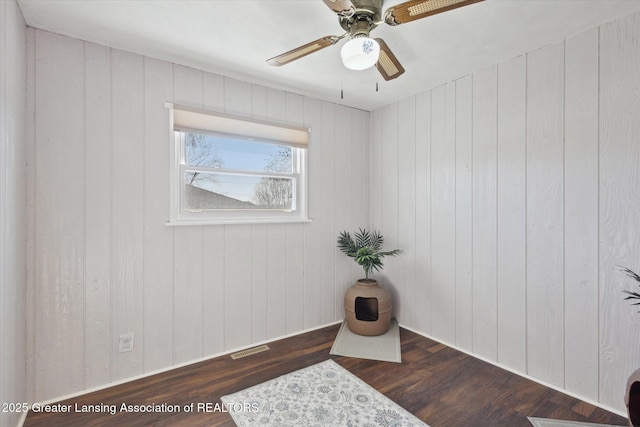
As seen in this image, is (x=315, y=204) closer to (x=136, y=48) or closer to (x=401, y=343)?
(x=401, y=343)

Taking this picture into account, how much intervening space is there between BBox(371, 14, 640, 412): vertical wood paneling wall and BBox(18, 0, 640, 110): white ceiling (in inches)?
10.7

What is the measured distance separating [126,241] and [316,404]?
1716mm

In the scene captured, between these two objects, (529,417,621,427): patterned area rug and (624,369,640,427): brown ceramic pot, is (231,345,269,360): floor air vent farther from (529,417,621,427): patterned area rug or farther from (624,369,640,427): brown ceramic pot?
(624,369,640,427): brown ceramic pot

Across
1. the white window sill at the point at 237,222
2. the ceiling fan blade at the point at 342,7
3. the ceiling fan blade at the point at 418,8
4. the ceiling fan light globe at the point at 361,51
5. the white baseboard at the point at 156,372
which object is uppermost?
the ceiling fan blade at the point at 342,7

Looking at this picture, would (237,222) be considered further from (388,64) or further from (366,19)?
(366,19)

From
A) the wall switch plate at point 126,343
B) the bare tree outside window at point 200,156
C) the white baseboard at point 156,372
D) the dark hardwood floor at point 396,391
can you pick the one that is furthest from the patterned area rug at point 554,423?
the bare tree outside window at point 200,156

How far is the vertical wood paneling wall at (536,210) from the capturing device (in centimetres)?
186

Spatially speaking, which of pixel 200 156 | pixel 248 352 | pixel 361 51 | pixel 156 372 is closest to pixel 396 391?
pixel 248 352

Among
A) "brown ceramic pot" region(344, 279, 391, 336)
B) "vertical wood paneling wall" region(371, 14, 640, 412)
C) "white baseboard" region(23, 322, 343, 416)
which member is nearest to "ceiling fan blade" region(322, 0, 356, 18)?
"vertical wood paneling wall" region(371, 14, 640, 412)

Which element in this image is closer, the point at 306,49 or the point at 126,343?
the point at 306,49

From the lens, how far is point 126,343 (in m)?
2.20

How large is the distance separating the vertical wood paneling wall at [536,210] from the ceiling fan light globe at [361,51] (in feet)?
4.76

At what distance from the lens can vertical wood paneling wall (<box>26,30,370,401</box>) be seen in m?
1.96

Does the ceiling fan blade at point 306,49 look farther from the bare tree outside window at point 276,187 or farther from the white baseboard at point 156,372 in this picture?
the white baseboard at point 156,372
